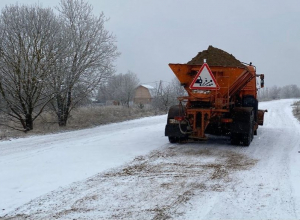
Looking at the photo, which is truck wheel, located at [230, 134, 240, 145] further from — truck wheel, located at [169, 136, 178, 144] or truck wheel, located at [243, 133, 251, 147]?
truck wheel, located at [169, 136, 178, 144]

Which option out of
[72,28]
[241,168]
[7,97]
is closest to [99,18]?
[72,28]

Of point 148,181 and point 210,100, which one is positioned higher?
point 210,100

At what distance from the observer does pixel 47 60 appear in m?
15.9

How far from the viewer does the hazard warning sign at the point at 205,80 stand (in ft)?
29.5

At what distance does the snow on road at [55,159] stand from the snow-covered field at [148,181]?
0.02 metres

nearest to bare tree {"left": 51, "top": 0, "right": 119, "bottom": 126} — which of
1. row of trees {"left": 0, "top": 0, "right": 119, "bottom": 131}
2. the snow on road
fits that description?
row of trees {"left": 0, "top": 0, "right": 119, "bottom": 131}

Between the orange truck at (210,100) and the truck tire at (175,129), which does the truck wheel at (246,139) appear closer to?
the orange truck at (210,100)

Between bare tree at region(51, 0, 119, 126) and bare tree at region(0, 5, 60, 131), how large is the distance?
101cm

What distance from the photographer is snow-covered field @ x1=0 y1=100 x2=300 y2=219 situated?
14.5 ft

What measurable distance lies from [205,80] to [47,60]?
9.51 m

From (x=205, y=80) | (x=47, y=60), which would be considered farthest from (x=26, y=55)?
(x=205, y=80)

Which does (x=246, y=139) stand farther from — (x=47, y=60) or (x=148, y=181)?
(x=47, y=60)

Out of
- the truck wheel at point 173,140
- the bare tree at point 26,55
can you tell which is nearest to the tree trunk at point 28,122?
the bare tree at point 26,55

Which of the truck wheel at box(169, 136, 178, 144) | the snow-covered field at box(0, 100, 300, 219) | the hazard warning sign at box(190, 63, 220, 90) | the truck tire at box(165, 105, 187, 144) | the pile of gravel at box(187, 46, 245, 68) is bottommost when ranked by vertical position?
the snow-covered field at box(0, 100, 300, 219)
